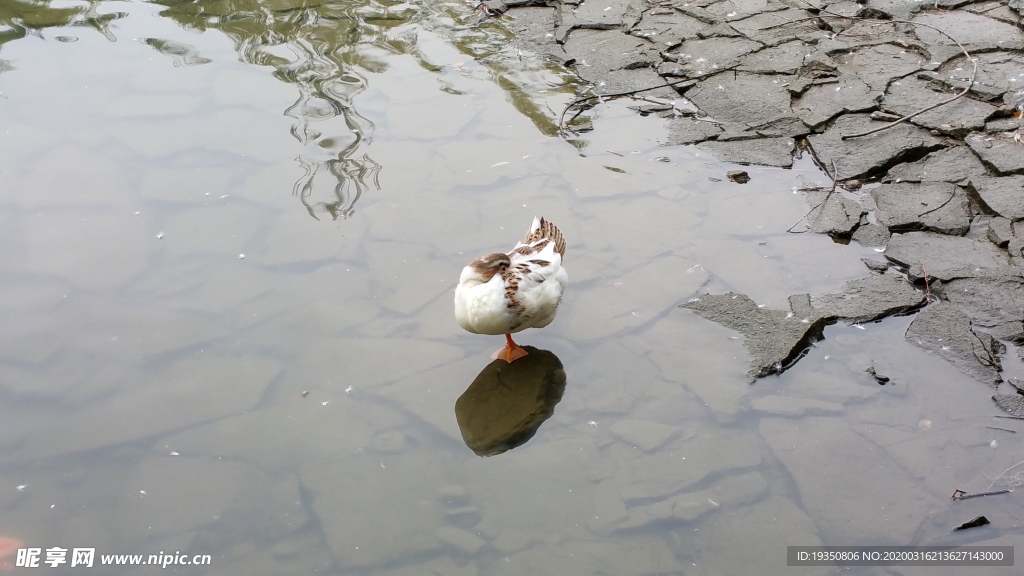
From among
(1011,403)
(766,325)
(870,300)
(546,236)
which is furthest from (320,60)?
(1011,403)

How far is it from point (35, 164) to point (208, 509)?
130 inches

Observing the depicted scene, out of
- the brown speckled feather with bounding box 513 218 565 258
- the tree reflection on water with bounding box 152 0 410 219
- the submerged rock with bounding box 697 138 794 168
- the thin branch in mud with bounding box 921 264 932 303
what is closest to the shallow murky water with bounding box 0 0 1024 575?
the tree reflection on water with bounding box 152 0 410 219

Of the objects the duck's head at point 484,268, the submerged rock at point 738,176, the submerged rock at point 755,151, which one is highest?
the duck's head at point 484,268

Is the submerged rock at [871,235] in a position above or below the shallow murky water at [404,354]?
above

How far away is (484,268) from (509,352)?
544 millimetres

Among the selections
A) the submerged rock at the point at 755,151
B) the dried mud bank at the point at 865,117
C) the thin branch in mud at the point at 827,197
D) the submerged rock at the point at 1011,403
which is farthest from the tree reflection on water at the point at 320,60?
the submerged rock at the point at 1011,403

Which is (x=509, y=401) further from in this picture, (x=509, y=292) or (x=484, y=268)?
(x=484, y=268)

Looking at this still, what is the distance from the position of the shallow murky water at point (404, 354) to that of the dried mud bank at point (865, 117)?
0.58 feet

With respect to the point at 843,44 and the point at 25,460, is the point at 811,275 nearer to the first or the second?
the point at 843,44

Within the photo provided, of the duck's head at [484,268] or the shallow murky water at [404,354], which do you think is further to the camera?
the duck's head at [484,268]

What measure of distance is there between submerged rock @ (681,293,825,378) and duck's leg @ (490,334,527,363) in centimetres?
93

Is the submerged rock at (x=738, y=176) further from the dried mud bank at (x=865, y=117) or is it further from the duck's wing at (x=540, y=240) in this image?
the duck's wing at (x=540, y=240)

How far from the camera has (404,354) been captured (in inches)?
148

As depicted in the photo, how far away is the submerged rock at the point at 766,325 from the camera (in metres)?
3.59
